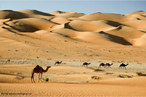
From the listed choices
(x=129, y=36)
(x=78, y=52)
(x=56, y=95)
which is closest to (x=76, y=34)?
(x=129, y=36)

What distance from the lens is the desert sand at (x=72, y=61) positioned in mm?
12383

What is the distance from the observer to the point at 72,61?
35219mm

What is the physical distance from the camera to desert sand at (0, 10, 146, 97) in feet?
40.6

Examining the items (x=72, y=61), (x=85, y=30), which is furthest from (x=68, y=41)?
(x=85, y=30)

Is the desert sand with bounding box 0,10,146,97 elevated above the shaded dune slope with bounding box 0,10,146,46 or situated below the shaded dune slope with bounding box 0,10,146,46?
below

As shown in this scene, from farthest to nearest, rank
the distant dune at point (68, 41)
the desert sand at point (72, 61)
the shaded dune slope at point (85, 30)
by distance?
the shaded dune slope at point (85, 30), the distant dune at point (68, 41), the desert sand at point (72, 61)

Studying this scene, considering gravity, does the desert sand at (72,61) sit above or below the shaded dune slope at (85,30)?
below

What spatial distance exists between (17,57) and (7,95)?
27.1 meters

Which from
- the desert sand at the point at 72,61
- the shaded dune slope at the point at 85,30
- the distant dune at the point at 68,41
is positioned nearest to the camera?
the desert sand at the point at 72,61

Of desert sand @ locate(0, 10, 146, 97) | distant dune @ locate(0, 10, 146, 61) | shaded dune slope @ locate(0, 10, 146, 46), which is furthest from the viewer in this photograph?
shaded dune slope @ locate(0, 10, 146, 46)

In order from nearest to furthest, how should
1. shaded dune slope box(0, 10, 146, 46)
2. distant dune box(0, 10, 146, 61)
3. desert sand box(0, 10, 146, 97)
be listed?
desert sand box(0, 10, 146, 97), distant dune box(0, 10, 146, 61), shaded dune slope box(0, 10, 146, 46)

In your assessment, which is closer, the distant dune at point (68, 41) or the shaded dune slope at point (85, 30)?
the distant dune at point (68, 41)

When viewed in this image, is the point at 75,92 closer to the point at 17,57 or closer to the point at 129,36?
the point at 17,57

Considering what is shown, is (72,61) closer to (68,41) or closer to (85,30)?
(68,41)
